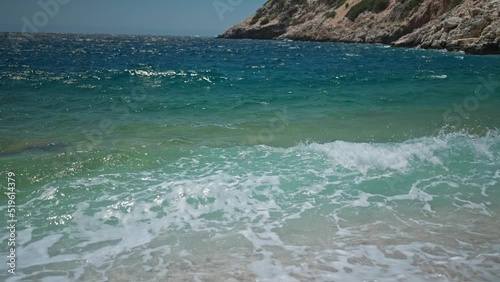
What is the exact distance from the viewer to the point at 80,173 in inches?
347

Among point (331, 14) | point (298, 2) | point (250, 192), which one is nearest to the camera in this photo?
point (250, 192)

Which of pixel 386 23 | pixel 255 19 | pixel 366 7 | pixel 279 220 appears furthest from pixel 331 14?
pixel 279 220

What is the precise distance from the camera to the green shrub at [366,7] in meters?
84.8

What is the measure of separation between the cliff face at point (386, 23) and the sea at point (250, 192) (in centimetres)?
4010

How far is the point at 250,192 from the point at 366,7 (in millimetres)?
91303

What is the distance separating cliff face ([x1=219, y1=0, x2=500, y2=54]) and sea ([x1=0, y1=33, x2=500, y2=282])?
1579 inches

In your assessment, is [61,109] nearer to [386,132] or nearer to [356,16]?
[386,132]

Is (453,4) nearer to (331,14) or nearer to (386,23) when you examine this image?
(386,23)

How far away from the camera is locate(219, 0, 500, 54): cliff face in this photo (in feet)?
163

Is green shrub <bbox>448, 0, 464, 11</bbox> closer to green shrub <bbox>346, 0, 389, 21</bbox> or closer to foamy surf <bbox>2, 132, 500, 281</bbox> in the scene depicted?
green shrub <bbox>346, 0, 389, 21</bbox>

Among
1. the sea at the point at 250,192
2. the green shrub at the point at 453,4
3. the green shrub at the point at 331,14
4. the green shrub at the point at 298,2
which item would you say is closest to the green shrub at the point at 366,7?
the green shrub at the point at 331,14

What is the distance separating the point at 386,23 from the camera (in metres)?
80.5

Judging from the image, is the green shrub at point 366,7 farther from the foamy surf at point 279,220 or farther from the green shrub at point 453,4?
the foamy surf at point 279,220

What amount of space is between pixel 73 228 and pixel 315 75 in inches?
1006
